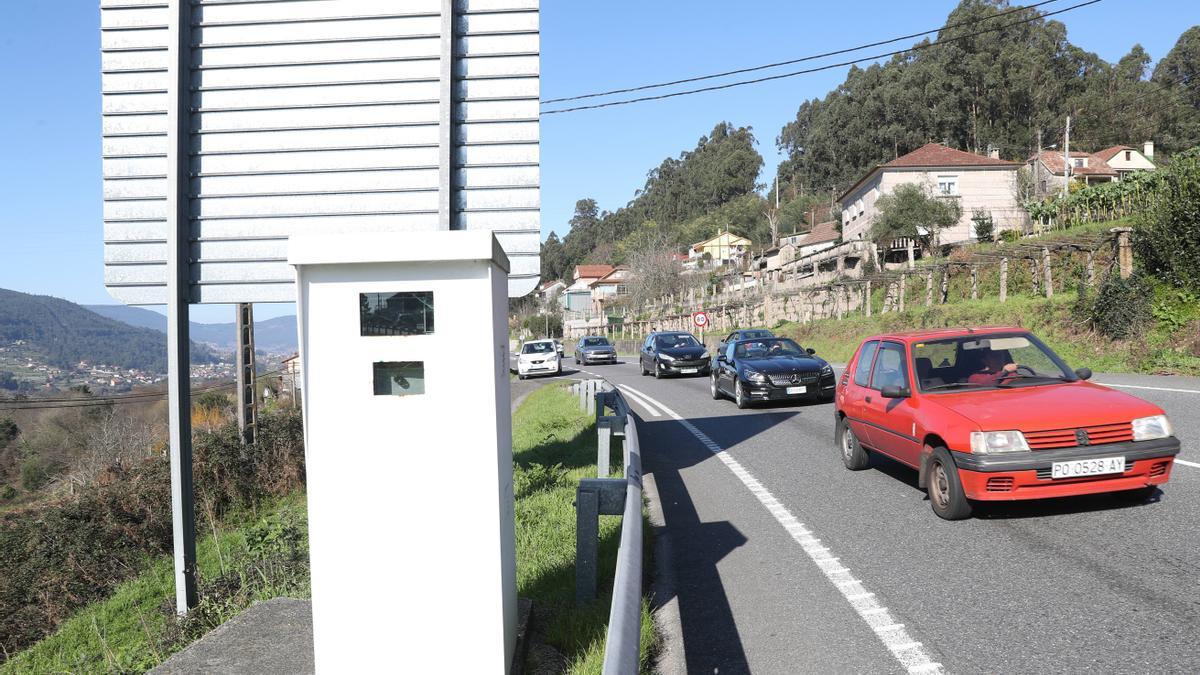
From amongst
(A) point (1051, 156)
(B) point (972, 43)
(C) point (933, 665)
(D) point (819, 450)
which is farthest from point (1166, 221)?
(B) point (972, 43)

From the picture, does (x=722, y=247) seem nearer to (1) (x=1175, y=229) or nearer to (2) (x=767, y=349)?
(1) (x=1175, y=229)

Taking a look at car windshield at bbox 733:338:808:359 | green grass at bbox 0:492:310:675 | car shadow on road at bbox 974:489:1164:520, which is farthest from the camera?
car windshield at bbox 733:338:808:359

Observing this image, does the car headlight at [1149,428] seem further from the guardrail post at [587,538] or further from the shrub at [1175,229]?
the shrub at [1175,229]

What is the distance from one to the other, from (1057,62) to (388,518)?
10007 cm

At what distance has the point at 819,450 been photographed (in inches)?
429

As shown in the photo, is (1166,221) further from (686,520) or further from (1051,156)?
(1051,156)

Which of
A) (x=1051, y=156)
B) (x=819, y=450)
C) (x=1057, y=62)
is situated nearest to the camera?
(x=819, y=450)

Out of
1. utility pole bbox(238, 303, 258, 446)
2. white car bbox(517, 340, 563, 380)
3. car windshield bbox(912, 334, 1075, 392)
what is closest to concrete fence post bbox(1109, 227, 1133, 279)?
car windshield bbox(912, 334, 1075, 392)

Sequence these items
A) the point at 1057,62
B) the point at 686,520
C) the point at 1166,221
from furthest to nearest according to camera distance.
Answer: the point at 1057,62, the point at 1166,221, the point at 686,520

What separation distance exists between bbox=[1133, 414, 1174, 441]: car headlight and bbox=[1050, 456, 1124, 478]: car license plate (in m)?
0.26

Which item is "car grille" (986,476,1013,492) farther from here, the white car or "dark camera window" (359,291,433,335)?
the white car

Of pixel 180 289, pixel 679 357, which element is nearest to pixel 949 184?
pixel 679 357

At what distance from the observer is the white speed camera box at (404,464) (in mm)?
2793

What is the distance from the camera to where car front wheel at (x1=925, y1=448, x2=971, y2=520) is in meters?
6.51
